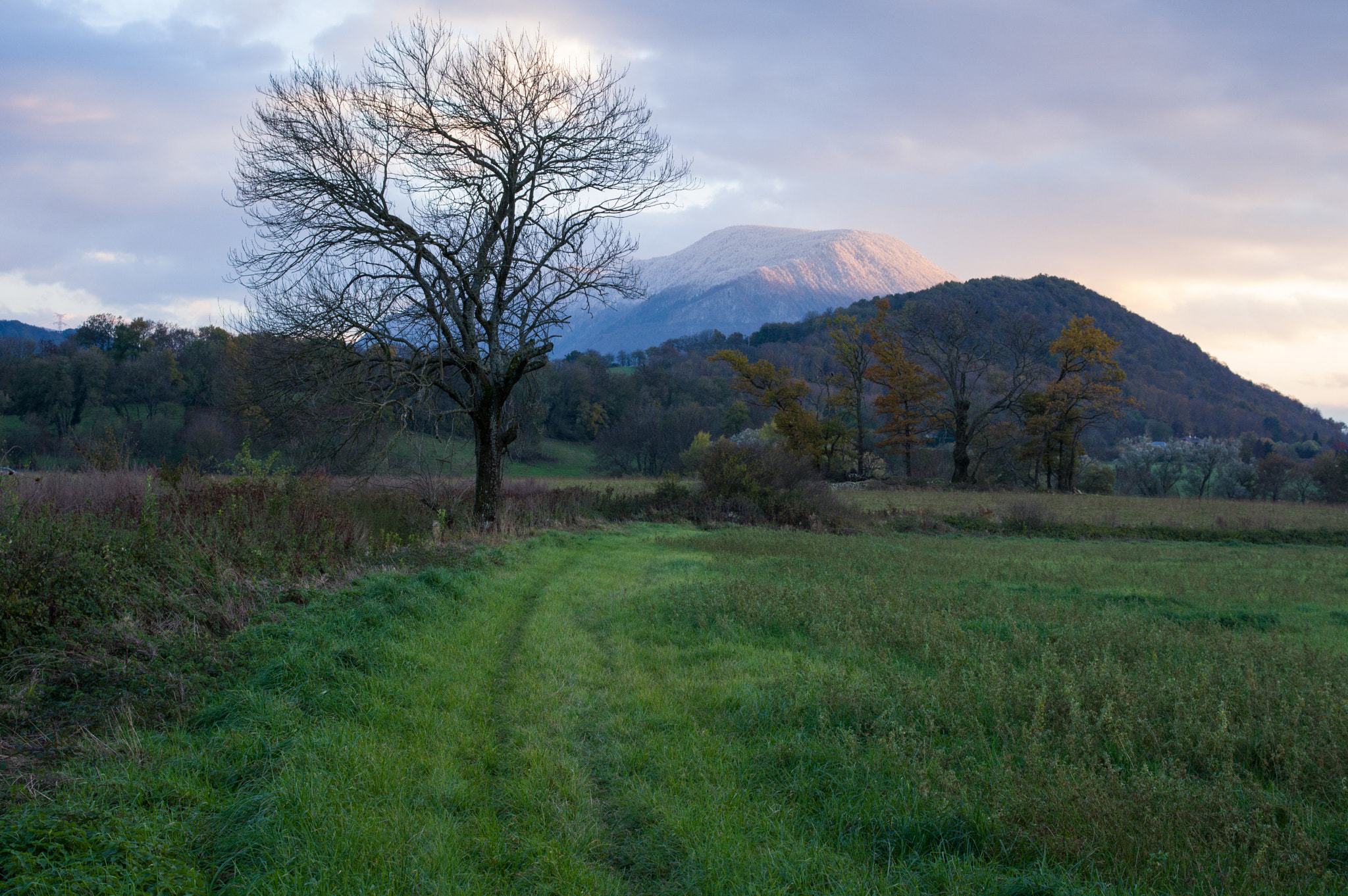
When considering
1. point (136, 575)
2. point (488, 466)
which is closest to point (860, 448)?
point (488, 466)

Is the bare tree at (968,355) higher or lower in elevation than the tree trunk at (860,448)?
higher

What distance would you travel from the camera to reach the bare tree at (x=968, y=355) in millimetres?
48688

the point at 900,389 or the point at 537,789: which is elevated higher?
the point at 900,389

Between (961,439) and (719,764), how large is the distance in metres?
49.3

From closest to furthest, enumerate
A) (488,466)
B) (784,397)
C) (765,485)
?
(488,466), (765,485), (784,397)

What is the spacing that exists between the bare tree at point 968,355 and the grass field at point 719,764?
43423mm

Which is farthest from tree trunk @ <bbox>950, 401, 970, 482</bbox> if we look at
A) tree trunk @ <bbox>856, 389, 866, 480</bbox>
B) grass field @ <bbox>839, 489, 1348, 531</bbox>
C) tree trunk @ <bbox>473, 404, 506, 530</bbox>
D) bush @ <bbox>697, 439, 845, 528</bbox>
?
tree trunk @ <bbox>473, 404, 506, 530</bbox>

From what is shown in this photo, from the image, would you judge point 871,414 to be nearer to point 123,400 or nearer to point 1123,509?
point 1123,509

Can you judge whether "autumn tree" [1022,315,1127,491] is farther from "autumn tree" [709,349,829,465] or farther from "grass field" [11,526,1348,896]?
"grass field" [11,526,1348,896]

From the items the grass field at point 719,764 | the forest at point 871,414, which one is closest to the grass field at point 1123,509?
the forest at point 871,414

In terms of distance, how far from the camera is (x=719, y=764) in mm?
4891

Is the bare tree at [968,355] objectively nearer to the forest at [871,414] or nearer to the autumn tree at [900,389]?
the forest at [871,414]

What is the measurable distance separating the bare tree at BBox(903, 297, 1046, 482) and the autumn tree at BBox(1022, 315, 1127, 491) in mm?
1591

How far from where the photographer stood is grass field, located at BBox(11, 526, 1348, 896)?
3.51m
